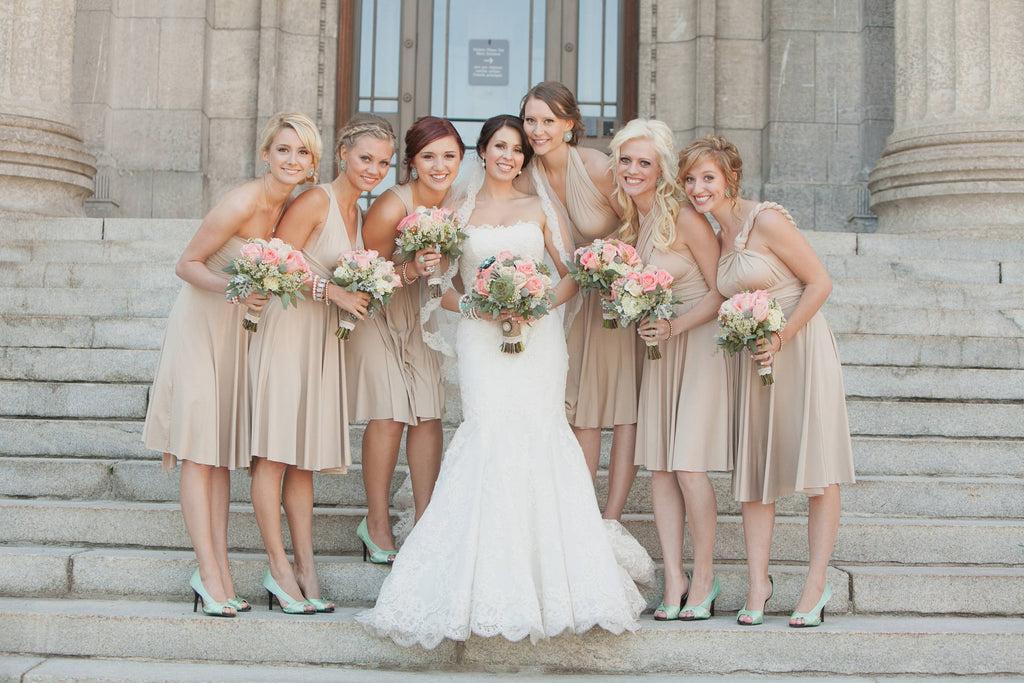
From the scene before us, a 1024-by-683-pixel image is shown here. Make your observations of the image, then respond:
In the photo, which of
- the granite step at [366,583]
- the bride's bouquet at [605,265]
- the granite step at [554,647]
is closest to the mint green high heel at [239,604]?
the granite step at [554,647]

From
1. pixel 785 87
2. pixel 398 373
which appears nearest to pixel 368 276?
pixel 398 373

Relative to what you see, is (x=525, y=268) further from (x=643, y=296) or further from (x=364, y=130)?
(x=364, y=130)

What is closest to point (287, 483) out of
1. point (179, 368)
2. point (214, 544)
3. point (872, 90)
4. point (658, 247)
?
point (214, 544)


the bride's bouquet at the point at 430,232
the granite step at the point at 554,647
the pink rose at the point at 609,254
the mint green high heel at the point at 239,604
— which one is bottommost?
the granite step at the point at 554,647

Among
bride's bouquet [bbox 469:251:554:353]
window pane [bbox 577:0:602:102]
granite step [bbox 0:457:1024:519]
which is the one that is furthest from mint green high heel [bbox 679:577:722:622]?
window pane [bbox 577:0:602:102]

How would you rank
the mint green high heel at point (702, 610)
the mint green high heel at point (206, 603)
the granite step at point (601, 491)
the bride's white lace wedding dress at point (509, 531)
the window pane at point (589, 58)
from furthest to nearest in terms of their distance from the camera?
the window pane at point (589, 58), the granite step at point (601, 491), the mint green high heel at point (702, 610), the mint green high heel at point (206, 603), the bride's white lace wedding dress at point (509, 531)

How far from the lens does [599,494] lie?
17.6 ft

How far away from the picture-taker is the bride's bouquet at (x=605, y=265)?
4656 millimetres

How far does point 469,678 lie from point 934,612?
2.13 meters

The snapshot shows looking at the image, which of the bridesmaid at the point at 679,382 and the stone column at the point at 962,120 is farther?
the stone column at the point at 962,120

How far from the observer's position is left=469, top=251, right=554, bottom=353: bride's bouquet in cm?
452

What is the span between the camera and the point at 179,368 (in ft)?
14.9

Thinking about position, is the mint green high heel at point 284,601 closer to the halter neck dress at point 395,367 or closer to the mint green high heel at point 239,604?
the mint green high heel at point 239,604

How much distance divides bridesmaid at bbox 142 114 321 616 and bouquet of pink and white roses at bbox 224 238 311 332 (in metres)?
0.09
